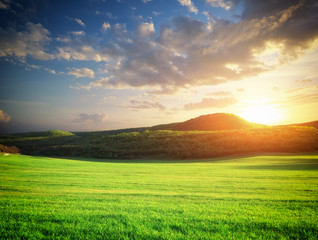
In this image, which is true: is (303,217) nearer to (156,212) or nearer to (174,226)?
(174,226)

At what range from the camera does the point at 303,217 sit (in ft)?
18.2

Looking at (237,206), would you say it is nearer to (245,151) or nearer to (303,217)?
(303,217)

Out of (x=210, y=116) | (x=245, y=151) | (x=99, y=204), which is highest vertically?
→ (x=210, y=116)

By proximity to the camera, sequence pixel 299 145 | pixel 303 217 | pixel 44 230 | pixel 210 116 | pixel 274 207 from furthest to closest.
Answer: pixel 210 116
pixel 299 145
pixel 274 207
pixel 303 217
pixel 44 230

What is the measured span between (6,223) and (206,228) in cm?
593

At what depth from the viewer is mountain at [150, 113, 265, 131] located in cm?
11831

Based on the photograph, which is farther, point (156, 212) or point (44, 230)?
point (156, 212)

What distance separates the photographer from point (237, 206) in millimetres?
6750

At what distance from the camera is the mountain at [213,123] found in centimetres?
11831

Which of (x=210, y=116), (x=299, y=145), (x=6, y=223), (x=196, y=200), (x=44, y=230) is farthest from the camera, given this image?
(x=210, y=116)

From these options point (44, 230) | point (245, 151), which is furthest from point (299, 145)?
point (44, 230)

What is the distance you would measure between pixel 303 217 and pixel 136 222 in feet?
17.6

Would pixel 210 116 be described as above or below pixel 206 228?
above

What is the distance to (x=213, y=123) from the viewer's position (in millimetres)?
123062
